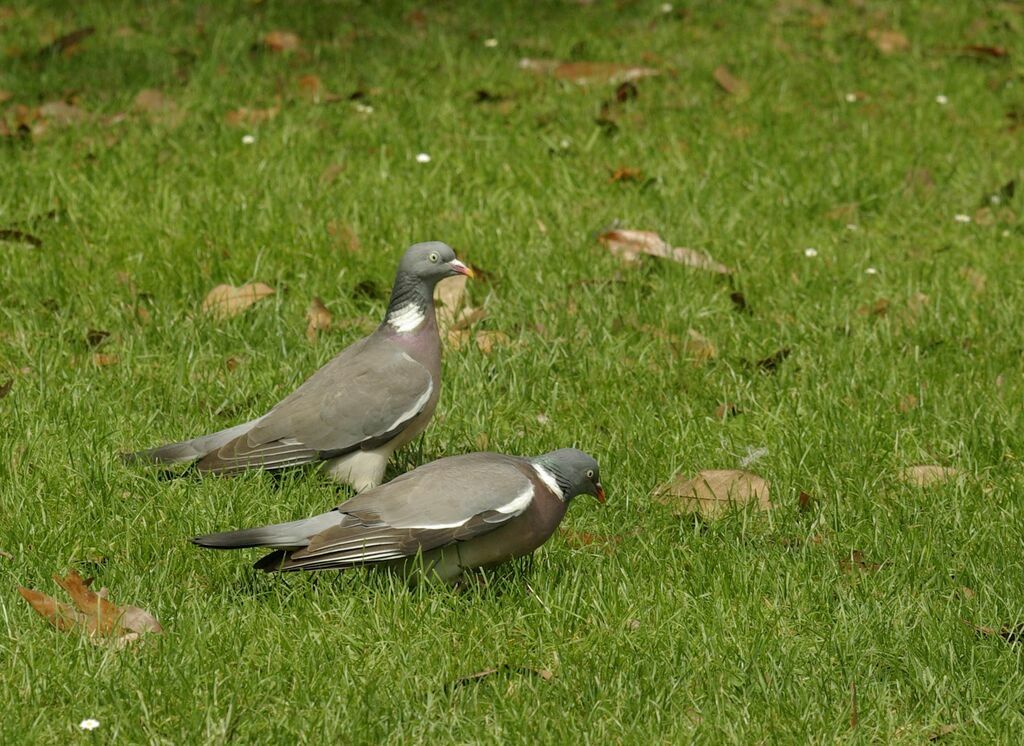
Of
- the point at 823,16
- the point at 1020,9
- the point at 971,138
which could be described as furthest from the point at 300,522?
the point at 1020,9

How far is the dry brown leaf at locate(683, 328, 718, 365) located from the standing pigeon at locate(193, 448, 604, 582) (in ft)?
4.76

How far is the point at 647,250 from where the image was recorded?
6.23 meters

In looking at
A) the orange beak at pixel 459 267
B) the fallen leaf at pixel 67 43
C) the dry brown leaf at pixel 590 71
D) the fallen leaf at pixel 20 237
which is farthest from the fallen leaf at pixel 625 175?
the fallen leaf at pixel 67 43

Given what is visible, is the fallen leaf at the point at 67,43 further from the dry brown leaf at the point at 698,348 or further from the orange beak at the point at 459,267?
the dry brown leaf at the point at 698,348

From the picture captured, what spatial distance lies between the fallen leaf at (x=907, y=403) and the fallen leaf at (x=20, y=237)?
3583 millimetres

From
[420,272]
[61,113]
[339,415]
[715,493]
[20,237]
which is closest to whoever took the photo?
[715,493]

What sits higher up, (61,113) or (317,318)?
(61,113)

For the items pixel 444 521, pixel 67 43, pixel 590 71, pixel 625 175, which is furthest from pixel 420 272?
pixel 67 43

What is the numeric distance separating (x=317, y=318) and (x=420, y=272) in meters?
0.95

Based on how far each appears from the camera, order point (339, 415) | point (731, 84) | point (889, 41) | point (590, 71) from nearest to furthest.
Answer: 1. point (339, 415)
2. point (731, 84)
3. point (590, 71)
4. point (889, 41)

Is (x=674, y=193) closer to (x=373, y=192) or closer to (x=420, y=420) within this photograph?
(x=373, y=192)

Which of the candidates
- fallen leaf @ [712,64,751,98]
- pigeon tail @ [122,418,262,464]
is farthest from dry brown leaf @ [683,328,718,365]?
fallen leaf @ [712,64,751,98]

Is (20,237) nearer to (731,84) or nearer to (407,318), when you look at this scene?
(407,318)

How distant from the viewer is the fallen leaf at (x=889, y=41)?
28.8ft
